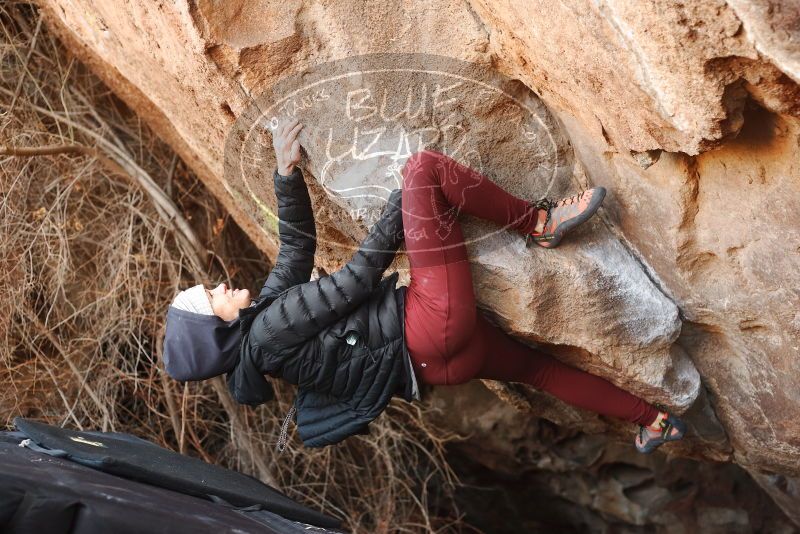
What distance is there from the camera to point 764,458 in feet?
8.71

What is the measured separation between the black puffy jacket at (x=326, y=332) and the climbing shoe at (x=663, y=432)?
0.87 metres

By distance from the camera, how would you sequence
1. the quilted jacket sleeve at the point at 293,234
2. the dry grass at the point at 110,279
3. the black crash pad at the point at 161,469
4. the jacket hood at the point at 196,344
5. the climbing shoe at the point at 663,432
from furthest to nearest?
the dry grass at the point at 110,279, the climbing shoe at the point at 663,432, the quilted jacket sleeve at the point at 293,234, the jacket hood at the point at 196,344, the black crash pad at the point at 161,469

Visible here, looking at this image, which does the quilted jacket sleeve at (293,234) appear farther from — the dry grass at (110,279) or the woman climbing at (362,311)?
the dry grass at (110,279)

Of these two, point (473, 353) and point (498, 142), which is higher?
point (498, 142)

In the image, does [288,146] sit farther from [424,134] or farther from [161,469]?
[161,469]

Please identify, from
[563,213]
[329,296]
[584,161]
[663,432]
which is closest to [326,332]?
[329,296]

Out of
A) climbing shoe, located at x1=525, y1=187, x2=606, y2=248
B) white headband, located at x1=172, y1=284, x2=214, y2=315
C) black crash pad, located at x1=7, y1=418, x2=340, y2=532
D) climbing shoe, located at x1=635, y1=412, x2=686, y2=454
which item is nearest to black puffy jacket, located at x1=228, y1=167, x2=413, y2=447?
white headband, located at x1=172, y1=284, x2=214, y2=315

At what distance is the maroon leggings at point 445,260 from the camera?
6.69ft

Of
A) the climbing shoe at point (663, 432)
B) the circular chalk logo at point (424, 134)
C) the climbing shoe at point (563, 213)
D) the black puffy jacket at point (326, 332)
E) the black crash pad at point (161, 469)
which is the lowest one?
the climbing shoe at point (663, 432)

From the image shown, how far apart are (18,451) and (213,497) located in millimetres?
450

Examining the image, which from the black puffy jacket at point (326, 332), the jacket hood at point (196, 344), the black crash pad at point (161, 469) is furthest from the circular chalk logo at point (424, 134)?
the black crash pad at point (161, 469)

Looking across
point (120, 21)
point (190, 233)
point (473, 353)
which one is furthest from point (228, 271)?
point (473, 353)

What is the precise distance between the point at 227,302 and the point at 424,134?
28.0 inches

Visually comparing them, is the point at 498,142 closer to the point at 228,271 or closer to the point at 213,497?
the point at 213,497
